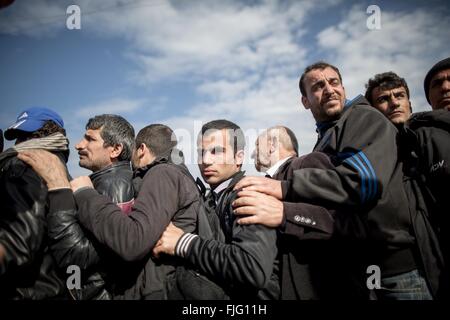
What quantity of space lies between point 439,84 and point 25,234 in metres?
4.14

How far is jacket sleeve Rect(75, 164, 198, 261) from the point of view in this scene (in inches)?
71.9

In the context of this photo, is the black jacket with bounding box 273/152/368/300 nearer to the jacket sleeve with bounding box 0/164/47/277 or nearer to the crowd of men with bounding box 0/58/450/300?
the crowd of men with bounding box 0/58/450/300

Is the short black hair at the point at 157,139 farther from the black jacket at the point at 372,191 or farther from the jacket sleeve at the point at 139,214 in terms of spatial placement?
the black jacket at the point at 372,191

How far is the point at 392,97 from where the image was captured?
11.6 feet

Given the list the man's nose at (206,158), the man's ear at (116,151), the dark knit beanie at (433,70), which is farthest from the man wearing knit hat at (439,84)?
the man's ear at (116,151)

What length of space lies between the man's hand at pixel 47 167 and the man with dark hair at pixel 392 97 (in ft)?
12.8

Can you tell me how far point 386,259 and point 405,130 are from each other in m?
1.11

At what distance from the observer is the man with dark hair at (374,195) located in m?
1.93

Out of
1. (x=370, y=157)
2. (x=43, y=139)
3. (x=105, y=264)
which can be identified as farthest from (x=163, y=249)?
(x=370, y=157)

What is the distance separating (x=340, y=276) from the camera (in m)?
1.89

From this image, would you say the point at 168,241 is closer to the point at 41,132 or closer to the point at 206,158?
the point at 206,158

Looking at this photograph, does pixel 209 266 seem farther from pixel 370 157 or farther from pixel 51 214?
pixel 370 157

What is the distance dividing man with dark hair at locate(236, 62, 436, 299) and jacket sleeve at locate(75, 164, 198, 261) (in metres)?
0.57

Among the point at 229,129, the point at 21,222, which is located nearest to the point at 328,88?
the point at 229,129
